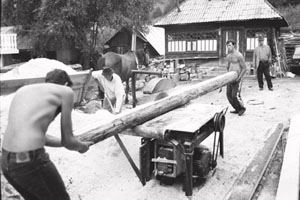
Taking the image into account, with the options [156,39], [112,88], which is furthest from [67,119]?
[156,39]

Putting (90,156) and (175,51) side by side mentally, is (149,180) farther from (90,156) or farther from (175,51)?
(175,51)

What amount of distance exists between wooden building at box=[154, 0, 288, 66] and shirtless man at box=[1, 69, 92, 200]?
56.5 feet

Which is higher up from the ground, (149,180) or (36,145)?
(36,145)

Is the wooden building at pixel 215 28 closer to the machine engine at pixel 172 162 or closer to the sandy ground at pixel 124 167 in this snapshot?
the sandy ground at pixel 124 167

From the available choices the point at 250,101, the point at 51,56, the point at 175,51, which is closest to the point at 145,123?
the point at 250,101

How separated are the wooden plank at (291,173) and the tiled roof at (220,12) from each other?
1422 centimetres

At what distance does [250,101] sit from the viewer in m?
12.1

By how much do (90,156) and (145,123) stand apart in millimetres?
1603

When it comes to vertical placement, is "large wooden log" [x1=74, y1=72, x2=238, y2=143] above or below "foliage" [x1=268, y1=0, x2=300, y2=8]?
below

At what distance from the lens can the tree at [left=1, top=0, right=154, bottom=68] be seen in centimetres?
1884

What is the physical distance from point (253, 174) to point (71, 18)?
15854mm

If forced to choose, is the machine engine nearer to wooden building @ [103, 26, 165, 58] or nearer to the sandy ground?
the sandy ground

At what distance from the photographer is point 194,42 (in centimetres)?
2117

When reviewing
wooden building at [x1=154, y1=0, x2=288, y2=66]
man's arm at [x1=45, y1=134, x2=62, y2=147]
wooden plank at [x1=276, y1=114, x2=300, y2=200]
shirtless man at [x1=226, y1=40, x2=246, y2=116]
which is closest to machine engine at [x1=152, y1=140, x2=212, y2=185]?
wooden plank at [x1=276, y1=114, x2=300, y2=200]
